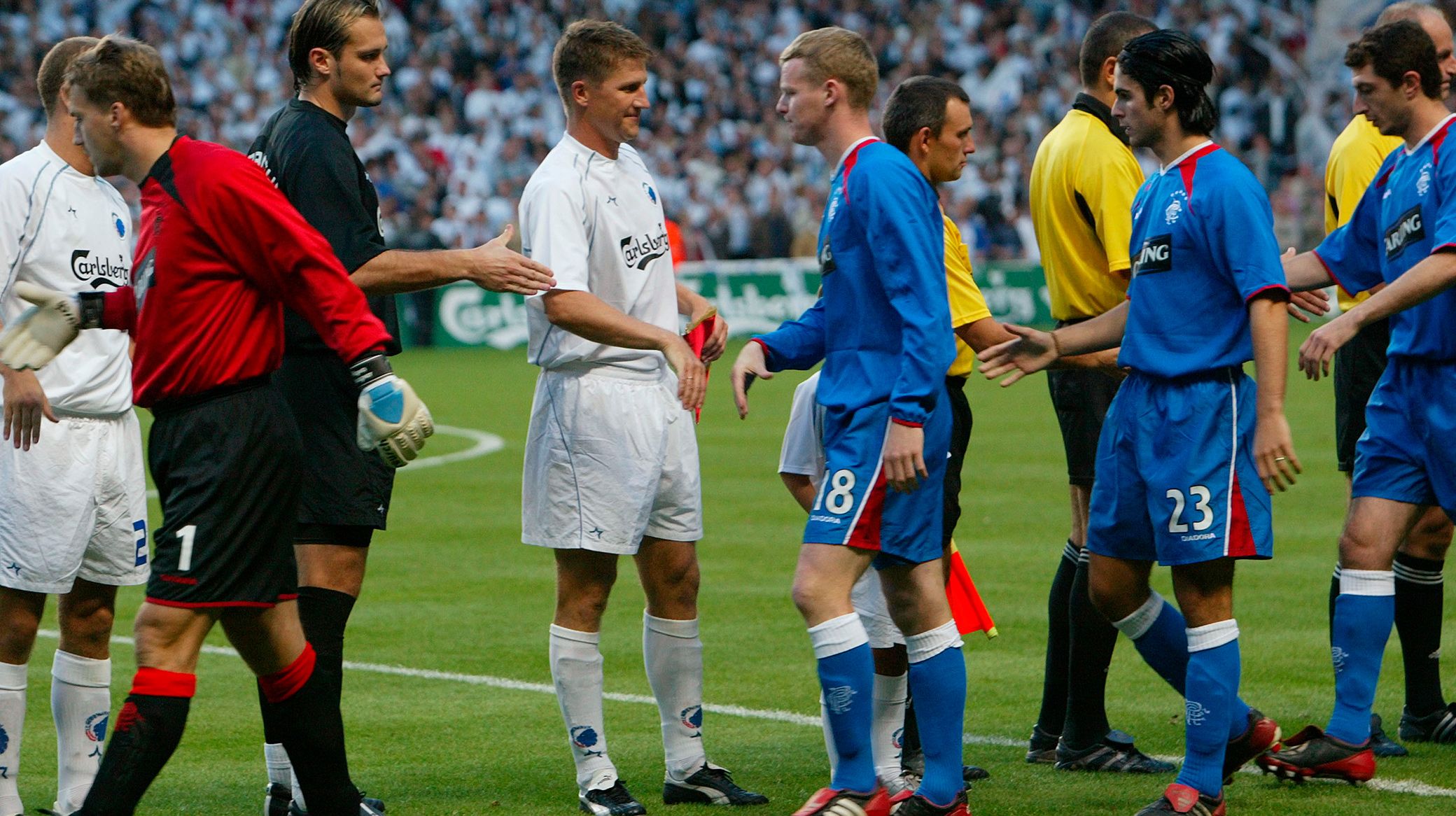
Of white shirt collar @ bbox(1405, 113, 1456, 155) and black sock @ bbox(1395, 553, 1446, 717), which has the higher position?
white shirt collar @ bbox(1405, 113, 1456, 155)

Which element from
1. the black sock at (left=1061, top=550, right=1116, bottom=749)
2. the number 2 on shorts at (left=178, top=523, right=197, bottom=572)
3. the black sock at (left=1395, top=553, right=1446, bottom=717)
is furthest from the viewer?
the black sock at (left=1395, top=553, right=1446, bottom=717)

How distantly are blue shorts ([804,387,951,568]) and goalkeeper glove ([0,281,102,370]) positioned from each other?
2.02 metres

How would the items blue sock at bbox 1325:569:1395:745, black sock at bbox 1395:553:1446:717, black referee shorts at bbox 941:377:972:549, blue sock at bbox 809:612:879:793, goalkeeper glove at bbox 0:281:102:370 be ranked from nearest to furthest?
goalkeeper glove at bbox 0:281:102:370 → blue sock at bbox 809:612:879:793 → blue sock at bbox 1325:569:1395:745 → black referee shorts at bbox 941:377:972:549 → black sock at bbox 1395:553:1446:717

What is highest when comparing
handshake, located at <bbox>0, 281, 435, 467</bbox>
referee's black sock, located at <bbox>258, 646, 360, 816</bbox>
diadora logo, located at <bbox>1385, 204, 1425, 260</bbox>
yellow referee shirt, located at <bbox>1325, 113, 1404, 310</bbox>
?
yellow referee shirt, located at <bbox>1325, 113, 1404, 310</bbox>

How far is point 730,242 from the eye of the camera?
29516 millimetres

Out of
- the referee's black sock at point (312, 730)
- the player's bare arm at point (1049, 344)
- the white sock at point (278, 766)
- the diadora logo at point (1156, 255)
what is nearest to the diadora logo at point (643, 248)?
the player's bare arm at point (1049, 344)

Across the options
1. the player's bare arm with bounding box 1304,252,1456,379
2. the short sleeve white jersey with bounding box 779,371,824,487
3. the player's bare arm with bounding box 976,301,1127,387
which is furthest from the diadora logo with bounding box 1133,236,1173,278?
the short sleeve white jersey with bounding box 779,371,824,487

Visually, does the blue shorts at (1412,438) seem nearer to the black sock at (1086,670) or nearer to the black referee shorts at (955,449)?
the black sock at (1086,670)

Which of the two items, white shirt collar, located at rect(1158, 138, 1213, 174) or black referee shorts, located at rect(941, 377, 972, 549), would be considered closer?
white shirt collar, located at rect(1158, 138, 1213, 174)

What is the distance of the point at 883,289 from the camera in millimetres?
4832

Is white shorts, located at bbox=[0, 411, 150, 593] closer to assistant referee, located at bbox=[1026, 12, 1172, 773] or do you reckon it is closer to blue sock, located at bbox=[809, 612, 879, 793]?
blue sock, located at bbox=[809, 612, 879, 793]

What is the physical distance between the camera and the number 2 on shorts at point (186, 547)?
429 cm

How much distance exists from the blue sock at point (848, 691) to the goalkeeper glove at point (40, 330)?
7.04 ft

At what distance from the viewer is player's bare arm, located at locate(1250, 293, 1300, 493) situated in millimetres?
4754
